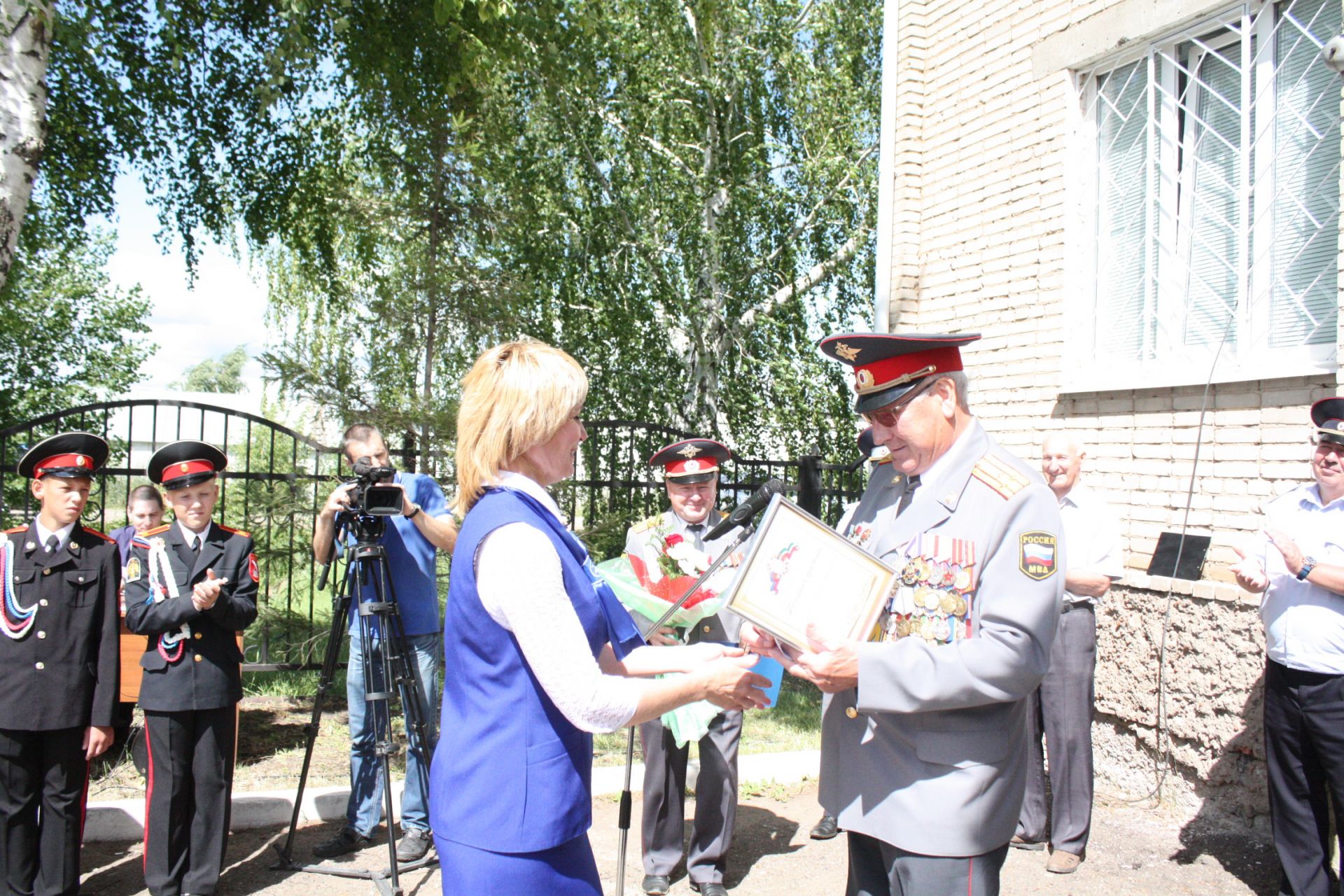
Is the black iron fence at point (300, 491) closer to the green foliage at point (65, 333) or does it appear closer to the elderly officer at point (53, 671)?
the elderly officer at point (53, 671)

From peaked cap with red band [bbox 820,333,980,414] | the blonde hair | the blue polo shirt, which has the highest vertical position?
peaked cap with red band [bbox 820,333,980,414]

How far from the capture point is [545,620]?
189 cm

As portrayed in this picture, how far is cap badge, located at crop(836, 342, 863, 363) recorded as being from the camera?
2.50 m

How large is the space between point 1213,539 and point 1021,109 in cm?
311

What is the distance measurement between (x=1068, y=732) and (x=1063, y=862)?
1.97 ft

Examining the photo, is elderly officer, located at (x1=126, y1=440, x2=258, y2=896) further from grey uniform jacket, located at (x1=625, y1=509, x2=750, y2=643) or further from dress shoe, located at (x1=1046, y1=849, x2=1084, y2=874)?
dress shoe, located at (x1=1046, y1=849, x2=1084, y2=874)

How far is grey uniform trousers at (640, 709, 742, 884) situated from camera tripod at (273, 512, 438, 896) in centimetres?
105

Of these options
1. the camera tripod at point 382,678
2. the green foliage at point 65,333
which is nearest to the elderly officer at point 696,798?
the camera tripod at point 382,678

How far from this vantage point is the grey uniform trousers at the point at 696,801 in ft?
14.1

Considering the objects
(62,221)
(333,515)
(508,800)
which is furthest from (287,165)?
(508,800)

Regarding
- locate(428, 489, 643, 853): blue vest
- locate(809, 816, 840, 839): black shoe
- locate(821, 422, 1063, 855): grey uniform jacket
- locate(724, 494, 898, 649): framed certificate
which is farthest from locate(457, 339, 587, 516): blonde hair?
locate(809, 816, 840, 839): black shoe

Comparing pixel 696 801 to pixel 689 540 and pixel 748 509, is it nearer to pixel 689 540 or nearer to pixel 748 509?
pixel 689 540

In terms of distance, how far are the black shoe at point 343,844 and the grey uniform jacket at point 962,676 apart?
3.19 meters


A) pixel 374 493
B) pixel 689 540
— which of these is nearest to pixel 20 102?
pixel 374 493
